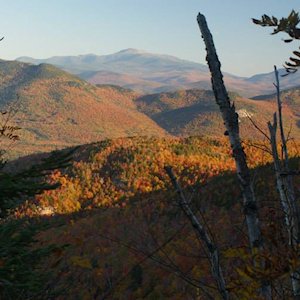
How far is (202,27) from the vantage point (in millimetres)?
4020

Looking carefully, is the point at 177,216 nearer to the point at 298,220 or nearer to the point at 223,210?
the point at 223,210

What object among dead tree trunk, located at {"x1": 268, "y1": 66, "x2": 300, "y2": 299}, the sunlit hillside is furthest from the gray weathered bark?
the sunlit hillside

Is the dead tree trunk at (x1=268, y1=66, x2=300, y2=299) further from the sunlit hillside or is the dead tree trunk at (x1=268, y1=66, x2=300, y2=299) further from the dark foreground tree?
the sunlit hillside

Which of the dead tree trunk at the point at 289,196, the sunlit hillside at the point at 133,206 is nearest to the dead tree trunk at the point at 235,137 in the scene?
the dead tree trunk at the point at 289,196

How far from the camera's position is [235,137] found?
4.09 metres

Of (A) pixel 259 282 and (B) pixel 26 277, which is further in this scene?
(B) pixel 26 277

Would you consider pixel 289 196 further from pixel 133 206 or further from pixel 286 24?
pixel 133 206

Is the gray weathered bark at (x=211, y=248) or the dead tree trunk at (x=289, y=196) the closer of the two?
the gray weathered bark at (x=211, y=248)

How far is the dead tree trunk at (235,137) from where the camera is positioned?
4016mm

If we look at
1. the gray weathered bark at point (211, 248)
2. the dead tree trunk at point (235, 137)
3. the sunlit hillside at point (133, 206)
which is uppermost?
the dead tree trunk at point (235, 137)

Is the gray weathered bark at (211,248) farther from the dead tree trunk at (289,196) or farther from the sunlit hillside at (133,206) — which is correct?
the sunlit hillside at (133,206)

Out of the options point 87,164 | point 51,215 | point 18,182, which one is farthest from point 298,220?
point 87,164

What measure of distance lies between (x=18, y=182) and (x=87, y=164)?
106 m

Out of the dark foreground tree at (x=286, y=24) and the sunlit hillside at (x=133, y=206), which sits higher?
the dark foreground tree at (x=286, y=24)
